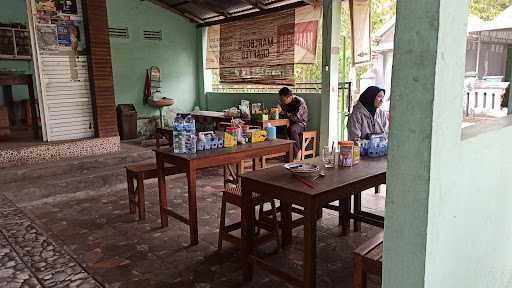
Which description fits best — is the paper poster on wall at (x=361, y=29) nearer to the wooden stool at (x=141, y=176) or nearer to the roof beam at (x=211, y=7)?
the roof beam at (x=211, y=7)

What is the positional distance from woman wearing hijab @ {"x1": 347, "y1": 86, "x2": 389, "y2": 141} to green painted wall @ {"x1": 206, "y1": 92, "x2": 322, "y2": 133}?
238 cm

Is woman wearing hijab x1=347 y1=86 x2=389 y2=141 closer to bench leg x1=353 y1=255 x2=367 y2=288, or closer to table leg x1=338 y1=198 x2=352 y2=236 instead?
table leg x1=338 y1=198 x2=352 y2=236

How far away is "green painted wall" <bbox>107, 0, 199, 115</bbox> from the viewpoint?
775 cm


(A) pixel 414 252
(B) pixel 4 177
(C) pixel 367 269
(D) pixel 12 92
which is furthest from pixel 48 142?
(A) pixel 414 252

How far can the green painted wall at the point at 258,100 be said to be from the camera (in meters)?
6.37

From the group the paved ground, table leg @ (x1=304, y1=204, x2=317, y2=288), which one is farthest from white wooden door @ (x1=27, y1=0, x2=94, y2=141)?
table leg @ (x1=304, y1=204, x2=317, y2=288)

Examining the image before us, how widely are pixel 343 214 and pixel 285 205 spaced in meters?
0.60

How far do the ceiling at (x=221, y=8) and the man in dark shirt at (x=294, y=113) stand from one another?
167cm

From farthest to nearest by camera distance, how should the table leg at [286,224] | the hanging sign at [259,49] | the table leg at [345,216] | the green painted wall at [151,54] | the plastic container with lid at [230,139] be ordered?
the green painted wall at [151,54] < the hanging sign at [259,49] < the plastic container with lid at [230,139] < the table leg at [345,216] < the table leg at [286,224]

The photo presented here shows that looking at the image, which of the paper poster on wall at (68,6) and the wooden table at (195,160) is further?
the paper poster on wall at (68,6)

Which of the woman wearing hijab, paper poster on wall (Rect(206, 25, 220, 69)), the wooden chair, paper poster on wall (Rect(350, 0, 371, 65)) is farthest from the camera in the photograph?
paper poster on wall (Rect(206, 25, 220, 69))

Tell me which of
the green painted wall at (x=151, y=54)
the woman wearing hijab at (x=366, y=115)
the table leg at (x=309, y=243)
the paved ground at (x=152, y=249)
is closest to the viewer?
the table leg at (x=309, y=243)

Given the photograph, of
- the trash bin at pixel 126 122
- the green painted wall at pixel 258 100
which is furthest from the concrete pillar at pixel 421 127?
the trash bin at pixel 126 122

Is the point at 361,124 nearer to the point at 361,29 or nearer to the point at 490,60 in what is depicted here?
the point at 490,60
